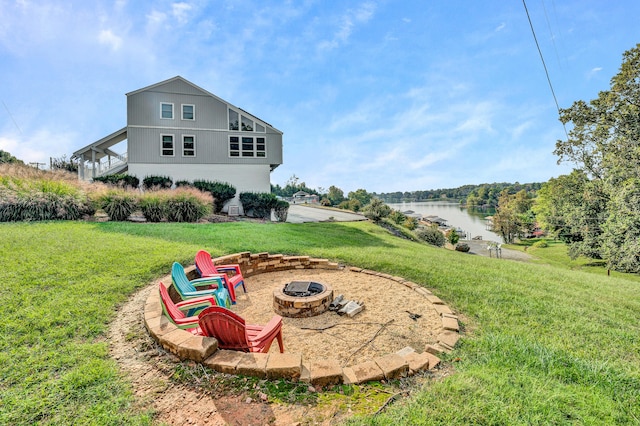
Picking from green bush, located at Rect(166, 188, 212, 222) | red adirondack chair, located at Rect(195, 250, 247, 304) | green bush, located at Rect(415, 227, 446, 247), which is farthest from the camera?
green bush, located at Rect(415, 227, 446, 247)

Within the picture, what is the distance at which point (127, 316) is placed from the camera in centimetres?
329

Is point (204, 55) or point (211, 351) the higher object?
point (204, 55)

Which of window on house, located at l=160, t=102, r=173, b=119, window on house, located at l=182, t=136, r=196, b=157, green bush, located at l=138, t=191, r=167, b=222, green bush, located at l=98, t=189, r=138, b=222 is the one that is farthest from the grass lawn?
window on house, located at l=160, t=102, r=173, b=119

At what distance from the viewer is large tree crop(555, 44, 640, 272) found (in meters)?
15.1

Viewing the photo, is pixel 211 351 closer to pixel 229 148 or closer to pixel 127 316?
pixel 127 316

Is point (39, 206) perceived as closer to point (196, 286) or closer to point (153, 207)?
point (153, 207)

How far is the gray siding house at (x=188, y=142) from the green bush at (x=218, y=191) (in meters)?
1.12

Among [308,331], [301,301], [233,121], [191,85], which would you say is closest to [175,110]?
[191,85]

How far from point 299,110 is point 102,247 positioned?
1422 cm

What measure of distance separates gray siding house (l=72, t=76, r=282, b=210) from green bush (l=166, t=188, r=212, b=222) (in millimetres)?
7163

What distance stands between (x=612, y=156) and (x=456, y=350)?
2195 centimetres

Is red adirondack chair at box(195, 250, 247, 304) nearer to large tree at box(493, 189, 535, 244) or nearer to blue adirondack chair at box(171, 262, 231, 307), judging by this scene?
blue adirondack chair at box(171, 262, 231, 307)

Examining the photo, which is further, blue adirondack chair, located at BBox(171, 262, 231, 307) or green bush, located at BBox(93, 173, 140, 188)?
green bush, located at BBox(93, 173, 140, 188)

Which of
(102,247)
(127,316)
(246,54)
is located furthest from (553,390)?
(246,54)
